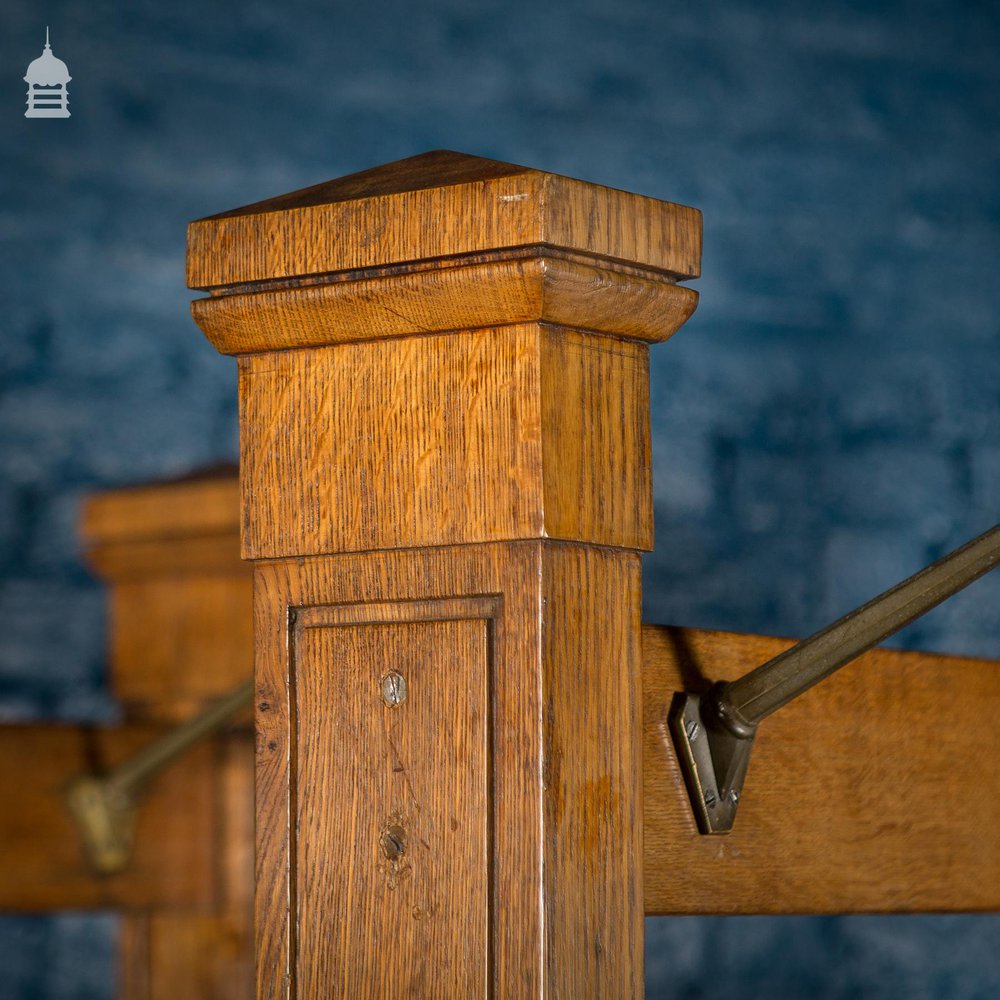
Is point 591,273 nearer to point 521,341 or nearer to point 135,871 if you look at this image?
point 521,341

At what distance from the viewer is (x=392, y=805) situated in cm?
53

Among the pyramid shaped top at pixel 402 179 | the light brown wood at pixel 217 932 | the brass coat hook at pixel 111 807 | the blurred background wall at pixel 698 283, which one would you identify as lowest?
the light brown wood at pixel 217 932

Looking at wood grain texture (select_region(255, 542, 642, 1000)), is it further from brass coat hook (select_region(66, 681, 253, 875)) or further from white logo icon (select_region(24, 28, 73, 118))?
white logo icon (select_region(24, 28, 73, 118))

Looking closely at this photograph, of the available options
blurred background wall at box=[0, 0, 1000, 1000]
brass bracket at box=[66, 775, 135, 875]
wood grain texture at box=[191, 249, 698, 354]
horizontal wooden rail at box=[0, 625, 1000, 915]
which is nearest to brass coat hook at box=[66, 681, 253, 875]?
brass bracket at box=[66, 775, 135, 875]

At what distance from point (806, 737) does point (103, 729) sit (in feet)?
2.11

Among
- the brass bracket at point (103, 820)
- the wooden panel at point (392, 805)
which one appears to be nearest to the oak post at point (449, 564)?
the wooden panel at point (392, 805)

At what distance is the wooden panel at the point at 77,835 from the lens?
1149 millimetres

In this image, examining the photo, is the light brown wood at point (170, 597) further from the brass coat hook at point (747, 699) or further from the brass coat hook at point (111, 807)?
the brass coat hook at point (747, 699)

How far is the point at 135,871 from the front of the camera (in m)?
1.24

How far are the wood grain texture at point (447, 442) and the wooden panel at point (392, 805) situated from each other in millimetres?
29

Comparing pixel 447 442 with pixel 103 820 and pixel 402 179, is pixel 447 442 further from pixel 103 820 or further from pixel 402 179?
pixel 103 820

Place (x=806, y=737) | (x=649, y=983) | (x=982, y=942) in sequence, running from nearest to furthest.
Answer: (x=806, y=737), (x=649, y=983), (x=982, y=942)

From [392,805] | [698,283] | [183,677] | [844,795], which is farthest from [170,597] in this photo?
[392,805]

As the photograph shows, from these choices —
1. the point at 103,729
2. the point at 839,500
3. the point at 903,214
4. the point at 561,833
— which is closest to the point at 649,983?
the point at 839,500
